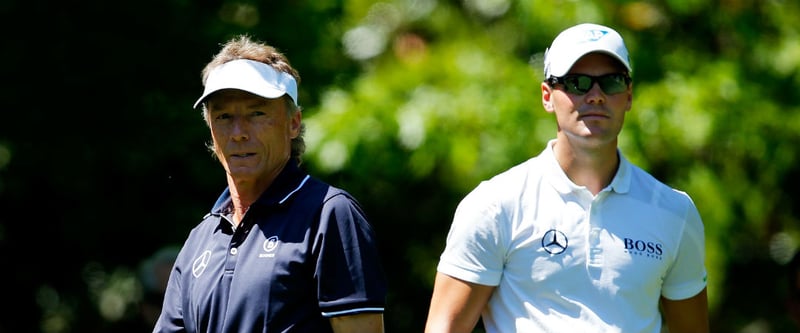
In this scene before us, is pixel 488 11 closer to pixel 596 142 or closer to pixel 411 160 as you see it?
pixel 411 160

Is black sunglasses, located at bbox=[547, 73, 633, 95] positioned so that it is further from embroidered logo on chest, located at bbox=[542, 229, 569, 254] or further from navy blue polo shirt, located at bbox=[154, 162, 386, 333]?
navy blue polo shirt, located at bbox=[154, 162, 386, 333]

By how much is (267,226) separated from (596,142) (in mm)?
1065

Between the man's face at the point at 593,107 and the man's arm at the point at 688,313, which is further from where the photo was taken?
the man's arm at the point at 688,313

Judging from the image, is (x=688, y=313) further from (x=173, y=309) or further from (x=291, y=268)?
(x=173, y=309)

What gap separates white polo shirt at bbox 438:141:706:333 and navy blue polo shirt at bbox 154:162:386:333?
0.43 m

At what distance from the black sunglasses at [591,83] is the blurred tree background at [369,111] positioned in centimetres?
401

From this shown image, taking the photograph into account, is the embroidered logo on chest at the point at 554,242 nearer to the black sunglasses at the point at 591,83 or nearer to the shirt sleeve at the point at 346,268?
the black sunglasses at the point at 591,83

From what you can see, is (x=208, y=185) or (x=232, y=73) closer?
(x=232, y=73)

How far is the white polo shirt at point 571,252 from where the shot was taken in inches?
159

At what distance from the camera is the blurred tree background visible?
28.0ft

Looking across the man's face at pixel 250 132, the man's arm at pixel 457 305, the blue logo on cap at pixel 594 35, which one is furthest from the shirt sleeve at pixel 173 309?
the blue logo on cap at pixel 594 35

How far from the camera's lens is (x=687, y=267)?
13.8ft

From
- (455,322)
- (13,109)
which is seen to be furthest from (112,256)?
(455,322)

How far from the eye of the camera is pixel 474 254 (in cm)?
410
